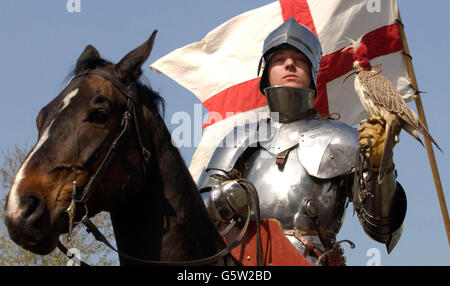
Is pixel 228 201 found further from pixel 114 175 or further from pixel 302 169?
pixel 114 175

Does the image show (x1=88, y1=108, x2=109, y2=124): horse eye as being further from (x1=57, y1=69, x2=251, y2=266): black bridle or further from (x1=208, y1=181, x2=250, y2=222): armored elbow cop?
(x1=208, y1=181, x2=250, y2=222): armored elbow cop

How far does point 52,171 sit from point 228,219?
172 centimetres

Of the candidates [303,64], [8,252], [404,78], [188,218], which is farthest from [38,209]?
[8,252]

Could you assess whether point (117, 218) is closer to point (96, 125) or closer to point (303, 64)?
point (96, 125)

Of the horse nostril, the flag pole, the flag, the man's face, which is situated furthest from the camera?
the flag

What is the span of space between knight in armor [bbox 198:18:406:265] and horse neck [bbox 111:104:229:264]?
86 cm

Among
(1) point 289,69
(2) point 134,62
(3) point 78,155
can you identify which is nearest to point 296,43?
(1) point 289,69

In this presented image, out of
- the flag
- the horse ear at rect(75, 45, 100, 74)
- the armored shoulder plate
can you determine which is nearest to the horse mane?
the horse ear at rect(75, 45, 100, 74)

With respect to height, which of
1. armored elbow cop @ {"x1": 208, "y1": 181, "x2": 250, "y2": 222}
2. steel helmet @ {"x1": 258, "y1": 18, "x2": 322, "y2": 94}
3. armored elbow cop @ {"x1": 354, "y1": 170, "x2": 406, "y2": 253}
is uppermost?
steel helmet @ {"x1": 258, "y1": 18, "x2": 322, "y2": 94}

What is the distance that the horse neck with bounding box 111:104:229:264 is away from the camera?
133 inches

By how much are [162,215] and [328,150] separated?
221cm

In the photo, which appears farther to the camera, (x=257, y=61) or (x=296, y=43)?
(x=257, y=61)

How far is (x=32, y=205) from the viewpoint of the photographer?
9.81ft
